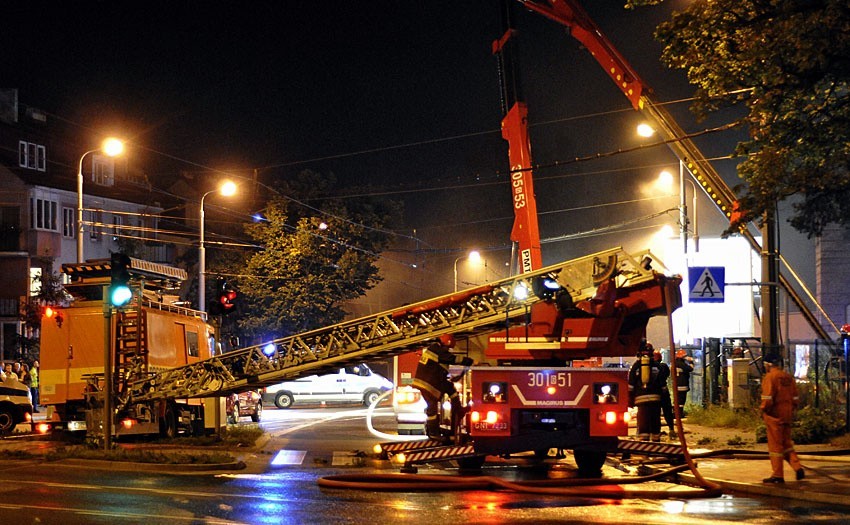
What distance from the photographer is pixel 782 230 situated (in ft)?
151

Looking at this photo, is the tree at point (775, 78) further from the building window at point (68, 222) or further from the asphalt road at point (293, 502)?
the building window at point (68, 222)

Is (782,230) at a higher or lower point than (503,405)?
higher

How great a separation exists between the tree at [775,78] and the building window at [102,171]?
4475 centimetres

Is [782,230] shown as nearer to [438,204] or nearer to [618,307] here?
[438,204]

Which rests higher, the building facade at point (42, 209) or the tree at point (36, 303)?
the building facade at point (42, 209)

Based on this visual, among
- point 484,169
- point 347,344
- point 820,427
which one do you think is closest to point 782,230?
point 484,169

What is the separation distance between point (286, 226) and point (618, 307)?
33.8 meters

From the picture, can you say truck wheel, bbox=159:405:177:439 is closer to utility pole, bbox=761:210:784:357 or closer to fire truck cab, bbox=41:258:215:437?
fire truck cab, bbox=41:258:215:437

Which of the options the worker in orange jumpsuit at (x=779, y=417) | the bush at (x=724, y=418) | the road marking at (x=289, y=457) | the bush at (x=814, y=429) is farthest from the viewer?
the bush at (x=724, y=418)

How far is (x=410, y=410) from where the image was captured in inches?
896

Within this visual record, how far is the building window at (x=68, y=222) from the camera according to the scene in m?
49.5

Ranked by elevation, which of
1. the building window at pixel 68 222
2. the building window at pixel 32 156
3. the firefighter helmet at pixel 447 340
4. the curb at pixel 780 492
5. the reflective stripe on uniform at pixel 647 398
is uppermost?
the building window at pixel 32 156

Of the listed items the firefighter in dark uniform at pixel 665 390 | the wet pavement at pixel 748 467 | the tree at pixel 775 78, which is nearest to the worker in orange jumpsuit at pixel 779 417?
the wet pavement at pixel 748 467

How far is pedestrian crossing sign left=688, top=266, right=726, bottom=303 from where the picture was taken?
19.6 meters
